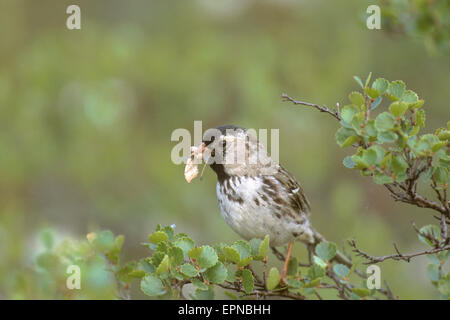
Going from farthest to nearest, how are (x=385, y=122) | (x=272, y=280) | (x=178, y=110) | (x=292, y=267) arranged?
(x=178, y=110) < (x=292, y=267) < (x=272, y=280) < (x=385, y=122)

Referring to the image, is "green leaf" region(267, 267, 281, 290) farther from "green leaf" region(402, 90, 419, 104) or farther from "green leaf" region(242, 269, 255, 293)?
"green leaf" region(402, 90, 419, 104)

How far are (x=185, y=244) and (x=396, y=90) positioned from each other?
1243 mm

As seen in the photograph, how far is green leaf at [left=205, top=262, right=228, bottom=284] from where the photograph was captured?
2950mm

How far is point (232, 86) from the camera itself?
22.7 feet

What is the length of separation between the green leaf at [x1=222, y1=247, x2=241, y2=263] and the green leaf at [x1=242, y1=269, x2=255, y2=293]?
0.08 metres

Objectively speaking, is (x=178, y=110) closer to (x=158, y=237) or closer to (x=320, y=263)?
(x=158, y=237)

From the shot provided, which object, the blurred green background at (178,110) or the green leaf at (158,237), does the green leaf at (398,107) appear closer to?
the green leaf at (158,237)

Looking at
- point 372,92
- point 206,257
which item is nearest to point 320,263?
point 206,257

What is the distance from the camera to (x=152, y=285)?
2961 mm

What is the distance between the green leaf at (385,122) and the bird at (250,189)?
4.29ft

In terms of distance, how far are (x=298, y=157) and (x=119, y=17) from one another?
3.80 metres

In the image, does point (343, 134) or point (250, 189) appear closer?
point (343, 134)

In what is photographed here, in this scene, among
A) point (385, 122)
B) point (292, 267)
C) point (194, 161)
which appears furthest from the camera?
point (292, 267)

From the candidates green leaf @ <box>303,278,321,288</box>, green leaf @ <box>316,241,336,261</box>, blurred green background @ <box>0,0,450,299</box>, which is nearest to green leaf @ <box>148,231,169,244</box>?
green leaf @ <box>303,278,321,288</box>
